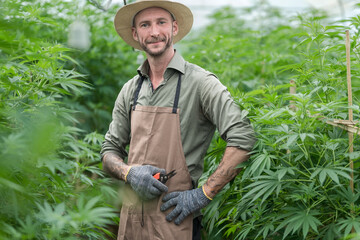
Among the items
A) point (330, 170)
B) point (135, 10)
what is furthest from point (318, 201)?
point (135, 10)

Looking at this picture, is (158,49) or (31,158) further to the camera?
(158,49)

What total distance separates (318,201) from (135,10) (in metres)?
1.45

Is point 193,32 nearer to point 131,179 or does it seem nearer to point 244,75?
point 244,75

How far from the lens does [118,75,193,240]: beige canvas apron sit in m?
2.47

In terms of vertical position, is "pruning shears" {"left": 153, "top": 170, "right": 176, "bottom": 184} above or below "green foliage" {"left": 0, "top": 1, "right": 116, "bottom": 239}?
below

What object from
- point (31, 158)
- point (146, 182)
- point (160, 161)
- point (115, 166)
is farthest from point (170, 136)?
point (31, 158)

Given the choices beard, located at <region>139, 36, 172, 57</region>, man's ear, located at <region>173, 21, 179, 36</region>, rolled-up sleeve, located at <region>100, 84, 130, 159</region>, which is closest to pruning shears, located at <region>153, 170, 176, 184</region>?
rolled-up sleeve, located at <region>100, 84, 130, 159</region>

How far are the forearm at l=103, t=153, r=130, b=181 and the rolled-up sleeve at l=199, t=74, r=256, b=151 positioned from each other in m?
0.56

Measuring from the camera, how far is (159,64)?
2.62 meters

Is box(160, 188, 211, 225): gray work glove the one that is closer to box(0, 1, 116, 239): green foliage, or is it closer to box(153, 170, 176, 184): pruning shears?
box(153, 170, 176, 184): pruning shears

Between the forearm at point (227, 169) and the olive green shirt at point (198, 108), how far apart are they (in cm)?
4

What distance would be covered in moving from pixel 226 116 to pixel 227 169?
0.27m

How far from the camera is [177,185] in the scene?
8.14 feet

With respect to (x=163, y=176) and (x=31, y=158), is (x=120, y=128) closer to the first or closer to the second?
(x=163, y=176)
